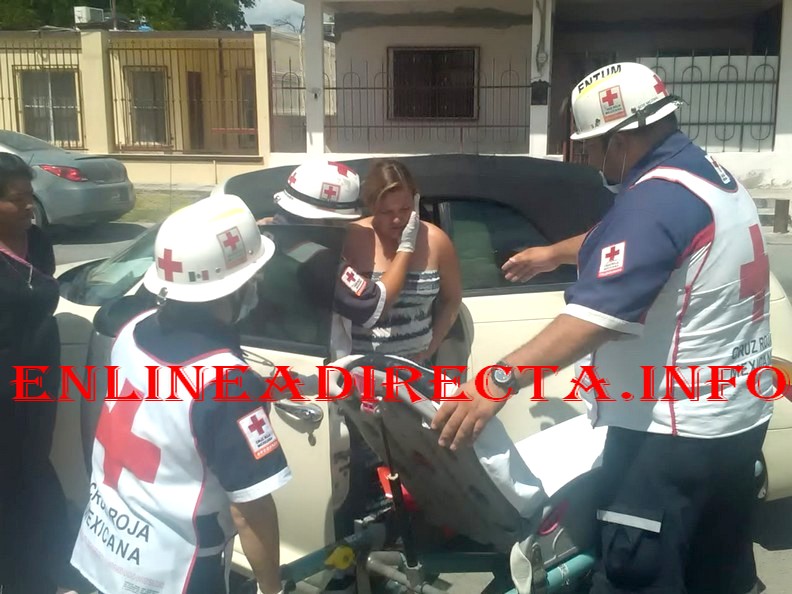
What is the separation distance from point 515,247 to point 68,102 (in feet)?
51.1

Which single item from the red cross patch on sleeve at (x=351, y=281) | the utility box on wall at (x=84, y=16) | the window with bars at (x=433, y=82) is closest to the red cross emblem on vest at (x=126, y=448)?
the red cross patch on sleeve at (x=351, y=281)

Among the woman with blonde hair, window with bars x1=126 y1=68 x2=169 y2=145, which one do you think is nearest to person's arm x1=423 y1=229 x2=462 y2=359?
the woman with blonde hair

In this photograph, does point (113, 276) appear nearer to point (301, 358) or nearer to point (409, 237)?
point (301, 358)

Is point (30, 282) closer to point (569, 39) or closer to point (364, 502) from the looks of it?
point (364, 502)

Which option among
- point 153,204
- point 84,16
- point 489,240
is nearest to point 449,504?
Answer: point 489,240

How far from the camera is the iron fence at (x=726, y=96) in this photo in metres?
12.3

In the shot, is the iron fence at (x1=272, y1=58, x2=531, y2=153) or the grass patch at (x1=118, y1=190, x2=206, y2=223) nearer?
the grass patch at (x1=118, y1=190, x2=206, y2=223)

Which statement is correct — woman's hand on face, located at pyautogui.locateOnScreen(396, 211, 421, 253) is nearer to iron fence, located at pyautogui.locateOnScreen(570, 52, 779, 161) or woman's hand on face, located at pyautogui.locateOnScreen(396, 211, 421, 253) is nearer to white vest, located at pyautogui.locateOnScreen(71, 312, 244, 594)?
white vest, located at pyautogui.locateOnScreen(71, 312, 244, 594)

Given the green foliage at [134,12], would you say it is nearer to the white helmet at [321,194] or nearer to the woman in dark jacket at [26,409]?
the woman in dark jacket at [26,409]

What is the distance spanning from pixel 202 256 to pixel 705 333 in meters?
1.18

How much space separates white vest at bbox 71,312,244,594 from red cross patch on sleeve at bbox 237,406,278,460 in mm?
112

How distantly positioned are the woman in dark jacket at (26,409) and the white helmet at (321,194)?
2.62 ft

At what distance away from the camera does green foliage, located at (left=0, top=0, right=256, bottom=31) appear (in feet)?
62.0
